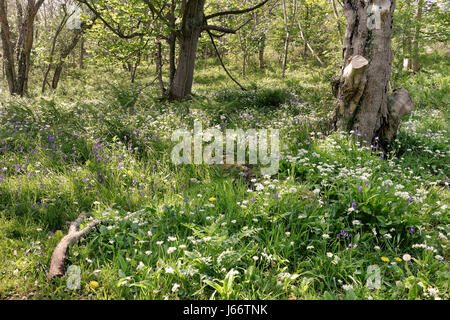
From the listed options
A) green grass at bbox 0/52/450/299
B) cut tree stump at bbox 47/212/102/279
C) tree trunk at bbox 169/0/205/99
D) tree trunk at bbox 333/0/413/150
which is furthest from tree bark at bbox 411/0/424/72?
cut tree stump at bbox 47/212/102/279

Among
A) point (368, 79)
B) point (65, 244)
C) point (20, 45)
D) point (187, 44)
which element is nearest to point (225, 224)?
point (65, 244)

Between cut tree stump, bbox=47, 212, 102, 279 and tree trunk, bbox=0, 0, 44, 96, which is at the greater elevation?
tree trunk, bbox=0, 0, 44, 96

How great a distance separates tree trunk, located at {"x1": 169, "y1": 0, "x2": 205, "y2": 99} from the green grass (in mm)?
4359

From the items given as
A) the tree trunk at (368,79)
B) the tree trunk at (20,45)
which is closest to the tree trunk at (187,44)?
the tree trunk at (368,79)

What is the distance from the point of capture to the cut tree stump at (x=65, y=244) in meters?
2.67

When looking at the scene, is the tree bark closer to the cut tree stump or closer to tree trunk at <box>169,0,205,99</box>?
tree trunk at <box>169,0,205,99</box>

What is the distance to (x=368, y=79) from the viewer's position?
5.17 m

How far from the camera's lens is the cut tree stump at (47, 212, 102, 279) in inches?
105

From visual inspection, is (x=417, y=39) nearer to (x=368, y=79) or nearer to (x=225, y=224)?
(x=368, y=79)

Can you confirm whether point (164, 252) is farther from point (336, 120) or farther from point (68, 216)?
point (336, 120)

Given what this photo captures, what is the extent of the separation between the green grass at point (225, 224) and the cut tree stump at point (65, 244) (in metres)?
0.07

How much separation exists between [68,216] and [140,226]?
1.06 metres

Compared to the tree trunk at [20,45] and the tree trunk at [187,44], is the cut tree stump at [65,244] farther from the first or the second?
the tree trunk at [20,45]

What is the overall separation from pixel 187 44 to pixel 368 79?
18.9 ft
